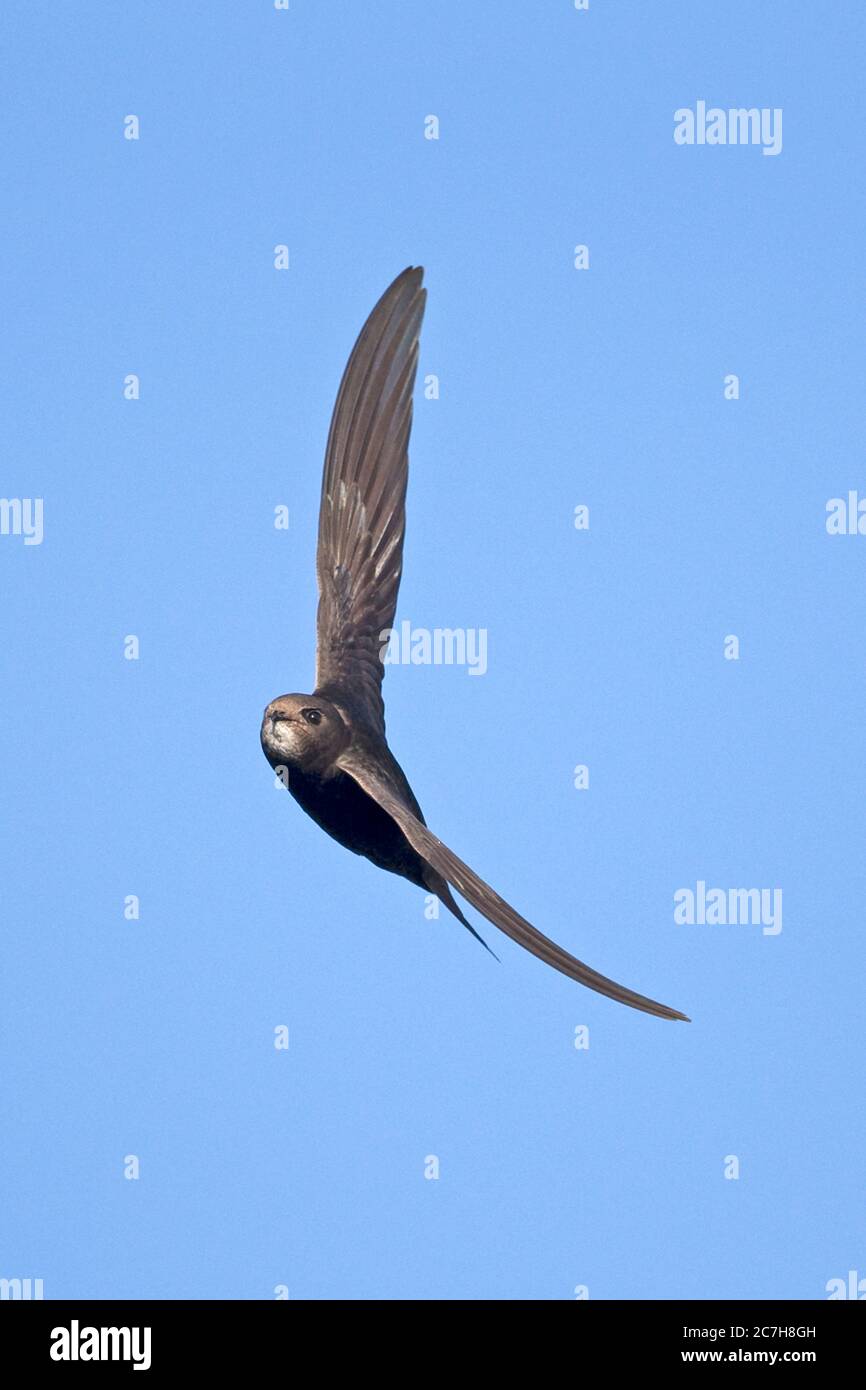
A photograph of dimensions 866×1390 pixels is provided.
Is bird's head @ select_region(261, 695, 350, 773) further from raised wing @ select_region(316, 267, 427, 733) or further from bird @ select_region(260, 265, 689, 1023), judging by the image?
raised wing @ select_region(316, 267, 427, 733)

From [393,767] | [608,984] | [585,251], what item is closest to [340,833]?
[393,767]

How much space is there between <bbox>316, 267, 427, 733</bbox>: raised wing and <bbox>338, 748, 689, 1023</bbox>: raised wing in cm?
166

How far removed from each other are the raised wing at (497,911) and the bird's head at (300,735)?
377 mm

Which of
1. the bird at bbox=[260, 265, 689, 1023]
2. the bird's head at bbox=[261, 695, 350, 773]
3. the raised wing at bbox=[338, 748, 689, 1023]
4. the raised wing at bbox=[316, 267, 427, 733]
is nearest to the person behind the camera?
the raised wing at bbox=[338, 748, 689, 1023]

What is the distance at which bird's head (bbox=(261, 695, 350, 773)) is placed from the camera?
28.6 ft

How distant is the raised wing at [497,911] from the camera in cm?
650

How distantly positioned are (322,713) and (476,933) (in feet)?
4.90

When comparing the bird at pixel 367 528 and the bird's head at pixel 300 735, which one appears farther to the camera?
the bird at pixel 367 528

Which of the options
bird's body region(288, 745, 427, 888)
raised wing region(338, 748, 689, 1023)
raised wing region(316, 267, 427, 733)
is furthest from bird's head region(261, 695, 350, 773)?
raised wing region(316, 267, 427, 733)

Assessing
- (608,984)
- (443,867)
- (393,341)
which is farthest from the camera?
(393,341)

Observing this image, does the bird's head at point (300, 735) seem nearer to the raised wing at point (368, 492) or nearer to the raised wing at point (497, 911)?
the raised wing at point (497, 911)

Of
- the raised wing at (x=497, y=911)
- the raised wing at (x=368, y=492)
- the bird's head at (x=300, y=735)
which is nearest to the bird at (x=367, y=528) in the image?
the raised wing at (x=368, y=492)
